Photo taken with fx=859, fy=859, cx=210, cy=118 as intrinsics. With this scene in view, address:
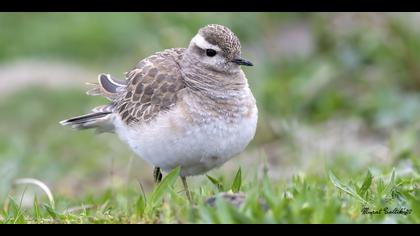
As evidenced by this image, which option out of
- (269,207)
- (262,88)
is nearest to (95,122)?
Result: (269,207)

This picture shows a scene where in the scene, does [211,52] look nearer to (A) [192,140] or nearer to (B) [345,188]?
(A) [192,140]

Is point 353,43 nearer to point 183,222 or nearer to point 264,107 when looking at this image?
point 264,107

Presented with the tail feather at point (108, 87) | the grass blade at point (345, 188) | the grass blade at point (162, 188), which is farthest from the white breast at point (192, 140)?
the tail feather at point (108, 87)

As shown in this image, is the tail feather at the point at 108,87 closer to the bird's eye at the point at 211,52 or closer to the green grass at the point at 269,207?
the bird's eye at the point at 211,52

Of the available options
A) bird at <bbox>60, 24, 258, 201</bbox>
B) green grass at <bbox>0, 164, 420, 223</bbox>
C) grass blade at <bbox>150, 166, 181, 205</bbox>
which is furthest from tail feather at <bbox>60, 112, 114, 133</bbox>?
grass blade at <bbox>150, 166, 181, 205</bbox>

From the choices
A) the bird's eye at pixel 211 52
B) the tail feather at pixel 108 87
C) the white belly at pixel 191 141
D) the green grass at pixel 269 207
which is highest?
the bird's eye at pixel 211 52

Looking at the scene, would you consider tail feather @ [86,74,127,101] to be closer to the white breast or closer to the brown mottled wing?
the brown mottled wing

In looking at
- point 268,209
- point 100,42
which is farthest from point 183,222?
point 100,42
